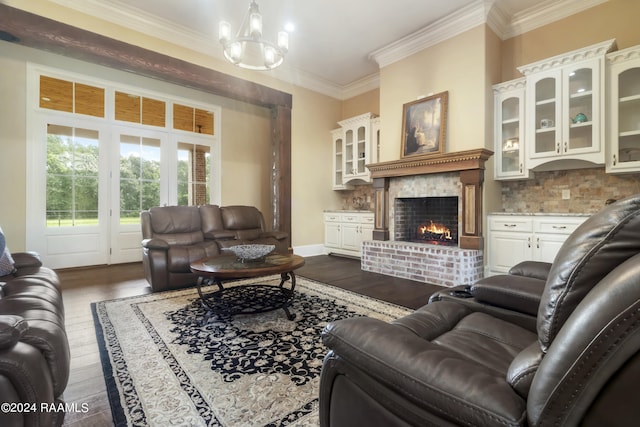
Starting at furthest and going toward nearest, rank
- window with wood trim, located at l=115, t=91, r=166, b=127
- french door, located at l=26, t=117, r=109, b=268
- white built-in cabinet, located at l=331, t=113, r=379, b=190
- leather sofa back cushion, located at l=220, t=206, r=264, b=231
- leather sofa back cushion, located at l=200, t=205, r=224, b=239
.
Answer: white built-in cabinet, located at l=331, t=113, r=379, b=190 → window with wood trim, located at l=115, t=91, r=166, b=127 → leather sofa back cushion, located at l=220, t=206, r=264, b=231 → leather sofa back cushion, located at l=200, t=205, r=224, b=239 → french door, located at l=26, t=117, r=109, b=268

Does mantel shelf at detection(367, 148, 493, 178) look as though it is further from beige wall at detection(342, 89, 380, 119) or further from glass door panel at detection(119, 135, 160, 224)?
glass door panel at detection(119, 135, 160, 224)

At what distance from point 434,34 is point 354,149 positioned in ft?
7.53

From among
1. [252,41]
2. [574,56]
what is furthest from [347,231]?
[574,56]

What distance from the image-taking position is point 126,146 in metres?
4.94

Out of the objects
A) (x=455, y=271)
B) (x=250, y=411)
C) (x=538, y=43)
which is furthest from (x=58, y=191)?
(x=538, y=43)

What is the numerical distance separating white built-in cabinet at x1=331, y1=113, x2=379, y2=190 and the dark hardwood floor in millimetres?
1653

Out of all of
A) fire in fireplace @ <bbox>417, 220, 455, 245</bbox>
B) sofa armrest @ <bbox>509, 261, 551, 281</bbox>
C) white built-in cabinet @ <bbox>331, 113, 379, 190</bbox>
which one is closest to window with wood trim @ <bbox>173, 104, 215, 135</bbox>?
white built-in cabinet @ <bbox>331, 113, 379, 190</bbox>

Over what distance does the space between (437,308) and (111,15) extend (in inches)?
199

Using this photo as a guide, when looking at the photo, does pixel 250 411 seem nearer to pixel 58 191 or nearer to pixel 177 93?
pixel 58 191

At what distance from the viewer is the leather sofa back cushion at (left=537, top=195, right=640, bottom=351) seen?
68 cm

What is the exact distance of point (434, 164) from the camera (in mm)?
4148

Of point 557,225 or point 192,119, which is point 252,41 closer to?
point 192,119

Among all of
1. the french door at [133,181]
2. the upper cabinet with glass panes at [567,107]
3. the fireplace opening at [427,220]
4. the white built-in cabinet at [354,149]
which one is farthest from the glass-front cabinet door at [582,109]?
the french door at [133,181]

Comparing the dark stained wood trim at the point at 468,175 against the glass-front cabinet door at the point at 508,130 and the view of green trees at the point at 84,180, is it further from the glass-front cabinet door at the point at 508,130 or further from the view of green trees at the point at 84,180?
the view of green trees at the point at 84,180
